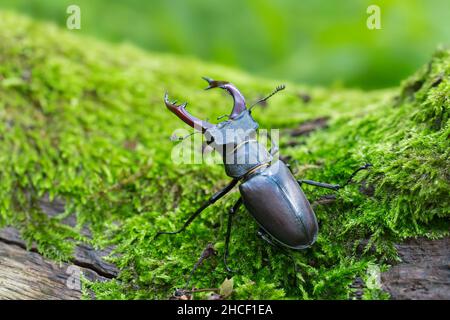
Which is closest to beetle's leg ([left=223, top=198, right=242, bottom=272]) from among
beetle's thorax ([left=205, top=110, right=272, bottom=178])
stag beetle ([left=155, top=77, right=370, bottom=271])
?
stag beetle ([left=155, top=77, right=370, bottom=271])

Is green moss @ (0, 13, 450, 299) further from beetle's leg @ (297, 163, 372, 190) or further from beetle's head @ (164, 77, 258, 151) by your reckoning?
beetle's head @ (164, 77, 258, 151)

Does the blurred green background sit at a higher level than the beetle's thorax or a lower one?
higher

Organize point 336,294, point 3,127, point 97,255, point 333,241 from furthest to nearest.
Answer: point 3,127, point 97,255, point 333,241, point 336,294

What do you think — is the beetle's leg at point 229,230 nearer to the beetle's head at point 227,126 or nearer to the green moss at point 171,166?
the green moss at point 171,166

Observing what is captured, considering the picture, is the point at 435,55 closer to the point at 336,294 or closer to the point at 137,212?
the point at 336,294

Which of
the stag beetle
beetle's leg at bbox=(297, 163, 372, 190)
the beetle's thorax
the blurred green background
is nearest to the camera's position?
the stag beetle

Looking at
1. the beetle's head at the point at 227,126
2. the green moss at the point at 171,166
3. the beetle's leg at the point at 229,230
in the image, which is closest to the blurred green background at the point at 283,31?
the green moss at the point at 171,166

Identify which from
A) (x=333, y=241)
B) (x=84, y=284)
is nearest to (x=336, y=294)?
(x=333, y=241)

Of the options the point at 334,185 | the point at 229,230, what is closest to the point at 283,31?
the point at 334,185
